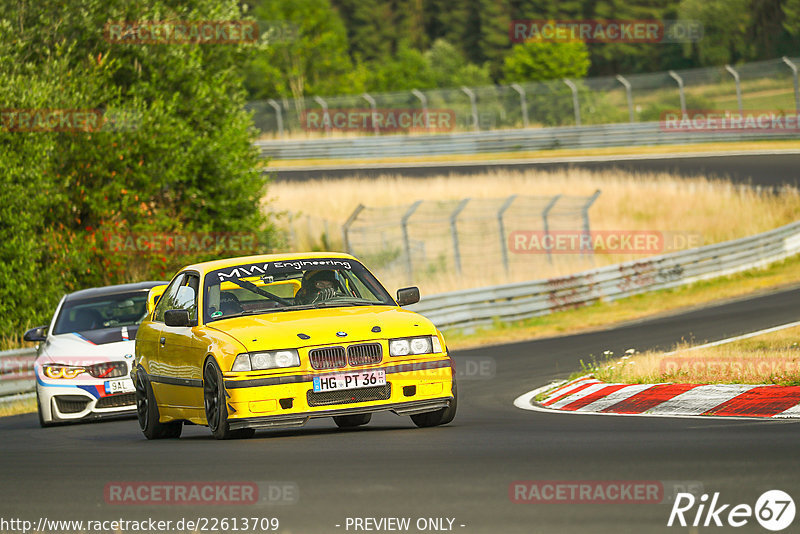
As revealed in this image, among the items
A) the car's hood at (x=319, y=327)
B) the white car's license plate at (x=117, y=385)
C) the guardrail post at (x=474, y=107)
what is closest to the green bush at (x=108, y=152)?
the white car's license plate at (x=117, y=385)

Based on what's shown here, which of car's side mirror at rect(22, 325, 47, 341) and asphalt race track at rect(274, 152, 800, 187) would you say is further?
asphalt race track at rect(274, 152, 800, 187)

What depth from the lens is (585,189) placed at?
125 feet

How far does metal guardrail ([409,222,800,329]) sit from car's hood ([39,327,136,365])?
8.78 meters

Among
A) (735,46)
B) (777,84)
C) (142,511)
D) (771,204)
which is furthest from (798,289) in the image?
(735,46)

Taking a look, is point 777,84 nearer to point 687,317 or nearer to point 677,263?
point 677,263

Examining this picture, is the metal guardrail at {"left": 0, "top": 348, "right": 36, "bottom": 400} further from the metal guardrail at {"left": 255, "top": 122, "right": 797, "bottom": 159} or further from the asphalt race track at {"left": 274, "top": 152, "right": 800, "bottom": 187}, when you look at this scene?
the metal guardrail at {"left": 255, "top": 122, "right": 797, "bottom": 159}

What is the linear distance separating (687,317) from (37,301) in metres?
12.4

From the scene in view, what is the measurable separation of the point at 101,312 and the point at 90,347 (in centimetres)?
130

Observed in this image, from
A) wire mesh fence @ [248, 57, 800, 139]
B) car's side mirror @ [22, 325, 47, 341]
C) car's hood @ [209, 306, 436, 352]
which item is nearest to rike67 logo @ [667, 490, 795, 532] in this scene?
car's hood @ [209, 306, 436, 352]

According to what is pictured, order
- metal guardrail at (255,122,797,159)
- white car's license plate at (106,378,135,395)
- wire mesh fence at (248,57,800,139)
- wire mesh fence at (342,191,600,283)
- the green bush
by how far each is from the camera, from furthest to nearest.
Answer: metal guardrail at (255,122,797,159) < wire mesh fence at (248,57,800,139) < wire mesh fence at (342,191,600,283) < the green bush < white car's license plate at (106,378,135,395)

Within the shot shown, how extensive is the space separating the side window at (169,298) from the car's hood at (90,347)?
2611 millimetres

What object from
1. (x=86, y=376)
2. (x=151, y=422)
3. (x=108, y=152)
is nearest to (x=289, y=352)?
(x=151, y=422)

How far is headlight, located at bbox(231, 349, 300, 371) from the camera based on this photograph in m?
8.91

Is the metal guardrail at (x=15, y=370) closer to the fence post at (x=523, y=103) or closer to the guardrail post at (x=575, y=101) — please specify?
the guardrail post at (x=575, y=101)
